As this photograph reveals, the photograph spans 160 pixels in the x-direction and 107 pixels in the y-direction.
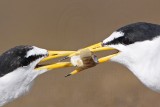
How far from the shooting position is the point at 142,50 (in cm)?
259

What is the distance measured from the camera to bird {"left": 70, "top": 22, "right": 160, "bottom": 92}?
258cm

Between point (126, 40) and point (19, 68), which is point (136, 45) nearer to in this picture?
point (126, 40)

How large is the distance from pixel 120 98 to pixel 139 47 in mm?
2214

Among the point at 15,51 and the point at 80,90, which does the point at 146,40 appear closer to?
the point at 15,51

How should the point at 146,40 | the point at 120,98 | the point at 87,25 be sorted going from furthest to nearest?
the point at 87,25 → the point at 120,98 → the point at 146,40

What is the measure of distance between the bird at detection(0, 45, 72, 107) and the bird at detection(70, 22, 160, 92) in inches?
11.2

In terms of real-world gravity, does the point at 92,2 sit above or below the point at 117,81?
above

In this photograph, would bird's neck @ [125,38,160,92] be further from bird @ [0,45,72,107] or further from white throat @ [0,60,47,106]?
white throat @ [0,60,47,106]

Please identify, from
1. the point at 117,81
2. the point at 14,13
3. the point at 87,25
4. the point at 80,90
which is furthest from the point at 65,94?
the point at 14,13

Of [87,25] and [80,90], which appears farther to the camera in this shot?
[87,25]

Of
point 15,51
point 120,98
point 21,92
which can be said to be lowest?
point 120,98

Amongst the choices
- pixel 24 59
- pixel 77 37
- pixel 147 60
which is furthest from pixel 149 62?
pixel 77 37

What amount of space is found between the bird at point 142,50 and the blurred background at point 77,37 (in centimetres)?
212

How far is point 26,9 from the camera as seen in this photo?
5.69 m
